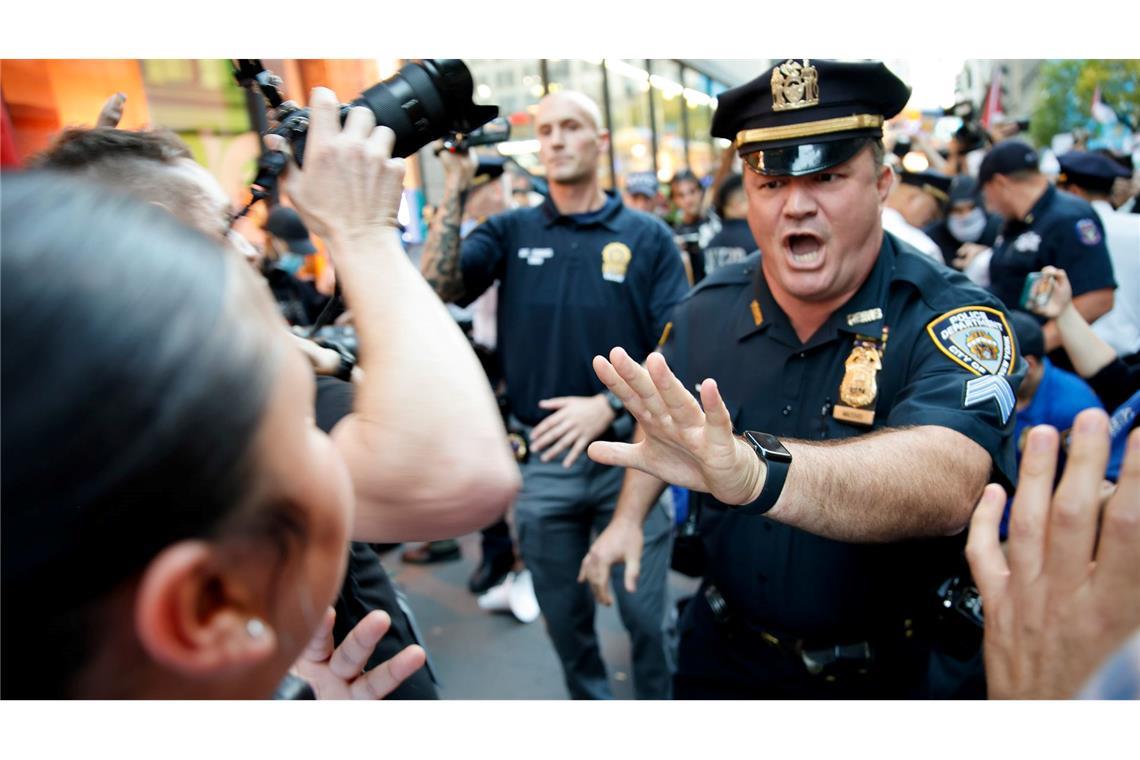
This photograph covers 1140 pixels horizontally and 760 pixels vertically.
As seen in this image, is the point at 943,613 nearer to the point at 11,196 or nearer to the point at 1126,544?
the point at 1126,544

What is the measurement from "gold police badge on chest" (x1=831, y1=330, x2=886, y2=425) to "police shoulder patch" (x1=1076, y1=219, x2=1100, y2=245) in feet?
8.20

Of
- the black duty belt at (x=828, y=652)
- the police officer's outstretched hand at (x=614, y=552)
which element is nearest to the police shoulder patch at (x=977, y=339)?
the black duty belt at (x=828, y=652)

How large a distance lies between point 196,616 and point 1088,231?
4.02 meters

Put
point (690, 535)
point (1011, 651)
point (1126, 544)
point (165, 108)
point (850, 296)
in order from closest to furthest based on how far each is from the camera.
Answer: point (1126, 544) < point (1011, 651) < point (850, 296) < point (690, 535) < point (165, 108)

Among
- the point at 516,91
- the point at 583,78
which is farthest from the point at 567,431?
the point at 583,78

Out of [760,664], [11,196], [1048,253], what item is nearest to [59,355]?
[11,196]

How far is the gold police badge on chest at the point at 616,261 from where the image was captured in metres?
2.66

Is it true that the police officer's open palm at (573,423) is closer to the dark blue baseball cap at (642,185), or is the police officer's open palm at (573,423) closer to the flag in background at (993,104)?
the dark blue baseball cap at (642,185)

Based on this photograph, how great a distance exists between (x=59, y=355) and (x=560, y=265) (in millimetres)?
2314

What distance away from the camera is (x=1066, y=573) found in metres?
0.70

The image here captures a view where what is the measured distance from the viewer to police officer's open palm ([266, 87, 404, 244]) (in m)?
0.93

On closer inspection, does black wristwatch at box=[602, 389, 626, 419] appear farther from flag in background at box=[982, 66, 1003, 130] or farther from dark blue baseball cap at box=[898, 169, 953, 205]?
flag in background at box=[982, 66, 1003, 130]

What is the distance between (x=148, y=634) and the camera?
0.50 m

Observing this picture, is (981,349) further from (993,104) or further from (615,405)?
(993,104)
